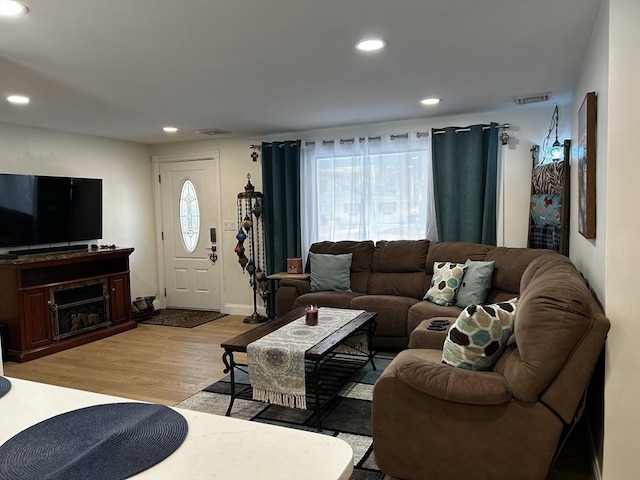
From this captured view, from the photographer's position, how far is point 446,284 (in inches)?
164

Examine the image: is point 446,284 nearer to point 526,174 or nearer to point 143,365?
point 526,174

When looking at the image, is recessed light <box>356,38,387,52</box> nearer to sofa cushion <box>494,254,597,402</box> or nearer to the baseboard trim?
sofa cushion <box>494,254,597,402</box>

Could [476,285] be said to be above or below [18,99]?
below

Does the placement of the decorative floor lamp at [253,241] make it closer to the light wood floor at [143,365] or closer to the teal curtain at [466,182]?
the light wood floor at [143,365]

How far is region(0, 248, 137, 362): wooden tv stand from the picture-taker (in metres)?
4.33

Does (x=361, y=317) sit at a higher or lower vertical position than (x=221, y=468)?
lower

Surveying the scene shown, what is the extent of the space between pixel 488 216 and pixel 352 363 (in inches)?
80.8

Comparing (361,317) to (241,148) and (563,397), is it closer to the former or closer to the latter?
(563,397)

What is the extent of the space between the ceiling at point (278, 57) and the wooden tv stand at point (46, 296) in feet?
4.70

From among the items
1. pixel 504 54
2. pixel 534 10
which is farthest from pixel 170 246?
pixel 534 10

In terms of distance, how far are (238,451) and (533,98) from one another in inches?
163

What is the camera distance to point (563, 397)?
189 centimetres

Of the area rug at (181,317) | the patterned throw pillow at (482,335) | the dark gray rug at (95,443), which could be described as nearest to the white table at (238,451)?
→ the dark gray rug at (95,443)

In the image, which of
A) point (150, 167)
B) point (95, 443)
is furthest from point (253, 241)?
point (95, 443)
